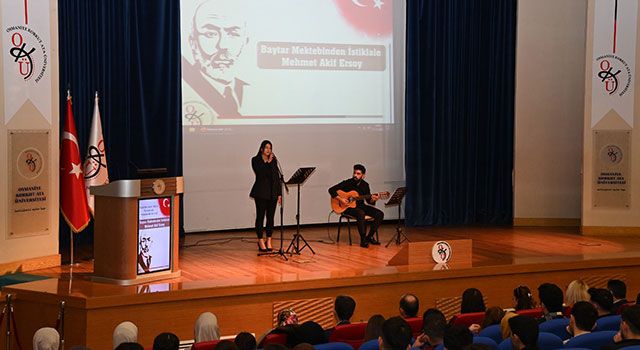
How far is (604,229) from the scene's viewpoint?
11.9 metres

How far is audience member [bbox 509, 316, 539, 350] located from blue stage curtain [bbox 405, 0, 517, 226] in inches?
336

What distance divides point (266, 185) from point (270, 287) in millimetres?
2902

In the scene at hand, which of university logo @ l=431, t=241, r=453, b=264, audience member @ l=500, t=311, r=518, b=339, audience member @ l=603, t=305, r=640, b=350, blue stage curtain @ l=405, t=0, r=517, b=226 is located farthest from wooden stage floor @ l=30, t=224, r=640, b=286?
audience member @ l=603, t=305, r=640, b=350

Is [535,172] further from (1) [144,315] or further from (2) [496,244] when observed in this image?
(1) [144,315]

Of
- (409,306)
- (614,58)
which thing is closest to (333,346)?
(409,306)

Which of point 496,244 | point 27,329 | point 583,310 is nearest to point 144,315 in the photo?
point 27,329

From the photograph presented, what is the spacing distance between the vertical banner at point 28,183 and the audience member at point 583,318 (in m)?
5.72

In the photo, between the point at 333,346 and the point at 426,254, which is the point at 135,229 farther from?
the point at 333,346

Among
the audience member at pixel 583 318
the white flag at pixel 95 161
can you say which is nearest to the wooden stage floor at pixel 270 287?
the white flag at pixel 95 161

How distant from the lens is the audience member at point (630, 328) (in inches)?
180

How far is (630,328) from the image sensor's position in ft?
15.1

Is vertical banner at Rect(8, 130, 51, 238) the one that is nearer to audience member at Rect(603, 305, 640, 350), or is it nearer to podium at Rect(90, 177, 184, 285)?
podium at Rect(90, 177, 184, 285)

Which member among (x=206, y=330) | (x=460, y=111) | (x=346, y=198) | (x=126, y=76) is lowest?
(x=206, y=330)

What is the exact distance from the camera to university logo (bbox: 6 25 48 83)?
28.9 feet
